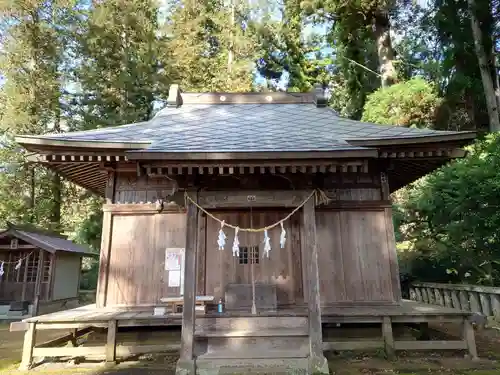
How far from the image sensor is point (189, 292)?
18.5 ft

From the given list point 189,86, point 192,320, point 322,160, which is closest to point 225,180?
point 322,160

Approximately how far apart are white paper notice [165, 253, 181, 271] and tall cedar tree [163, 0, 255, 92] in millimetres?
14065

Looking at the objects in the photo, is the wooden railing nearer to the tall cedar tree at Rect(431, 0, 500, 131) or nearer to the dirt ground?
the dirt ground

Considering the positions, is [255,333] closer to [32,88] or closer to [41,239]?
[41,239]

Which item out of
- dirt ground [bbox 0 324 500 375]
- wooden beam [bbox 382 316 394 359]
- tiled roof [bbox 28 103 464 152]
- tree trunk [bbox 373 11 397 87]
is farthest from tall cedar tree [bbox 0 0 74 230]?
wooden beam [bbox 382 316 394 359]

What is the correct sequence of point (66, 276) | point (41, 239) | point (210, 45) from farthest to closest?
point (210, 45)
point (66, 276)
point (41, 239)

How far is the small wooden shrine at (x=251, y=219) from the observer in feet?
18.5

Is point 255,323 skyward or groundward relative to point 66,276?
groundward

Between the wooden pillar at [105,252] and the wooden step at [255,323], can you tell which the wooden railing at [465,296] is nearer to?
the wooden step at [255,323]

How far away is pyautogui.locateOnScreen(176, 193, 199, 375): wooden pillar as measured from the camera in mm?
5431

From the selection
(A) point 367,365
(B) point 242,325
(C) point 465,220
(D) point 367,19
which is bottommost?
(A) point 367,365

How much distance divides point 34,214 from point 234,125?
15.3 meters

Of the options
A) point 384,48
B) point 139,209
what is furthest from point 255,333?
point 384,48

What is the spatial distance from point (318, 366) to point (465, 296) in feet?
22.1
